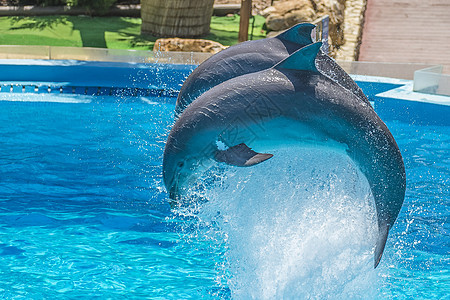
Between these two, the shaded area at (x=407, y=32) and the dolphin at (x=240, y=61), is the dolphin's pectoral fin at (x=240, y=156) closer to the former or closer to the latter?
the dolphin at (x=240, y=61)

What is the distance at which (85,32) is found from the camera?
573 inches

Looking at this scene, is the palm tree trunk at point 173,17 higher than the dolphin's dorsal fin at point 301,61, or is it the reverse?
the dolphin's dorsal fin at point 301,61

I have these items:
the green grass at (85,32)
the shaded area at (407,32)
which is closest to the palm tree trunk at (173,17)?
the green grass at (85,32)

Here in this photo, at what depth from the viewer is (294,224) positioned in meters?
4.64

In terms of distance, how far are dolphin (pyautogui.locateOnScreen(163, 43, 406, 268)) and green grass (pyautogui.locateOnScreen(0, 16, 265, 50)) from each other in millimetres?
10530

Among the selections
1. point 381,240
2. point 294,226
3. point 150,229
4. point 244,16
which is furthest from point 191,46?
point 381,240

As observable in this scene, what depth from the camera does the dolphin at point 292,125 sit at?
3262 millimetres

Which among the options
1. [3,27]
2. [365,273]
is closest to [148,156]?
[365,273]

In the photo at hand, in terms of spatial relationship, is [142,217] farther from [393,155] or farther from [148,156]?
[393,155]

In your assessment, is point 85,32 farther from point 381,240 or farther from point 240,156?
point 381,240

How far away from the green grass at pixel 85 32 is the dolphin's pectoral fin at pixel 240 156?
10593 millimetres

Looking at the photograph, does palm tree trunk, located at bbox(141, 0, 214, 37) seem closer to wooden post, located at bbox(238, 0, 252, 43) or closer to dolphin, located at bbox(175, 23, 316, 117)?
wooden post, located at bbox(238, 0, 252, 43)

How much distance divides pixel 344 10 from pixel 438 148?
8512mm

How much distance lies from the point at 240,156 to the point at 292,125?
1.12 ft
